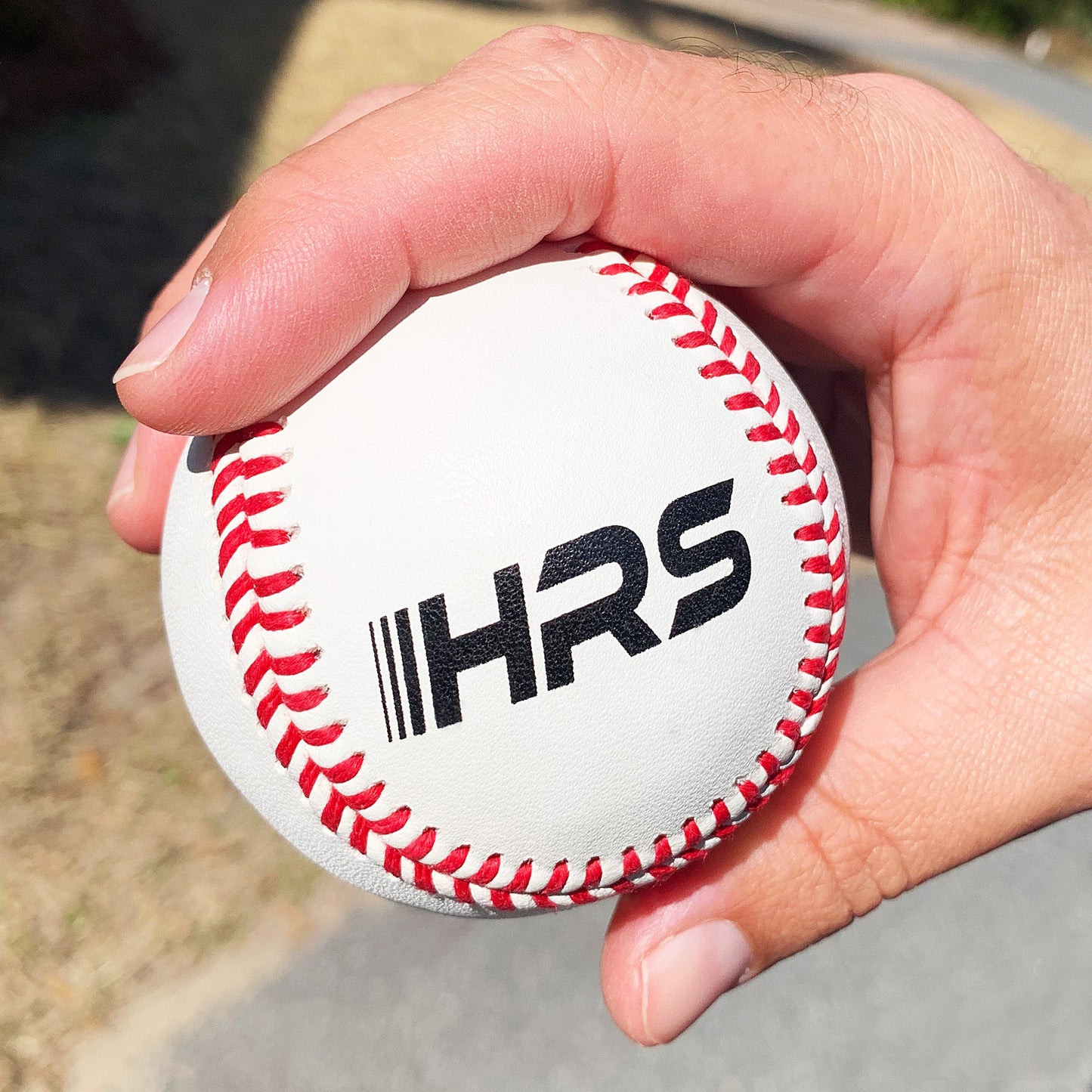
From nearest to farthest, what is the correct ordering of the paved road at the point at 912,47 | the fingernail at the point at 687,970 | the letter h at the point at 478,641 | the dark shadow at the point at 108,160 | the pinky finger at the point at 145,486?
the letter h at the point at 478,641, the fingernail at the point at 687,970, the pinky finger at the point at 145,486, the dark shadow at the point at 108,160, the paved road at the point at 912,47

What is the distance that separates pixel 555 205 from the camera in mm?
1356

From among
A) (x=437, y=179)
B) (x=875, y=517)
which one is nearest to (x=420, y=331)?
(x=437, y=179)

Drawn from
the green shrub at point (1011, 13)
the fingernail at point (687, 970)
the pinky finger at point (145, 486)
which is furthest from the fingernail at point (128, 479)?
the green shrub at point (1011, 13)

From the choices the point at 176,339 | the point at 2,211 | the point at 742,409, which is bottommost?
the point at 2,211

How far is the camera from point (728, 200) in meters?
1.45

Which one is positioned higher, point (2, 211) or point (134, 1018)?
point (2, 211)

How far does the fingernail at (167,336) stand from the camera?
4.21 feet

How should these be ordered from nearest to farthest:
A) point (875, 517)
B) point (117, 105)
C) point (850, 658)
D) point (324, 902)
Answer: point (875, 517) → point (324, 902) → point (850, 658) → point (117, 105)

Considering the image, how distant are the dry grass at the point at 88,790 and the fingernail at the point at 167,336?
1.62 metres

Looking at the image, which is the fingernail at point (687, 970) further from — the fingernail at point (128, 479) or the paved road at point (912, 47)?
the paved road at point (912, 47)

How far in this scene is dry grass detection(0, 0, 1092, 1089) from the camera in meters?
2.39

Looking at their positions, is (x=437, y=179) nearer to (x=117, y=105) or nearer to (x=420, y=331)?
(x=420, y=331)

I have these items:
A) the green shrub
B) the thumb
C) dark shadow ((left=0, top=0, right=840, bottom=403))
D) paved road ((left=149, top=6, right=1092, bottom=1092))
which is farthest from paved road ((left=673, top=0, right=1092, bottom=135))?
the thumb

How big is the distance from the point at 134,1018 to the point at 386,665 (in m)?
1.68
